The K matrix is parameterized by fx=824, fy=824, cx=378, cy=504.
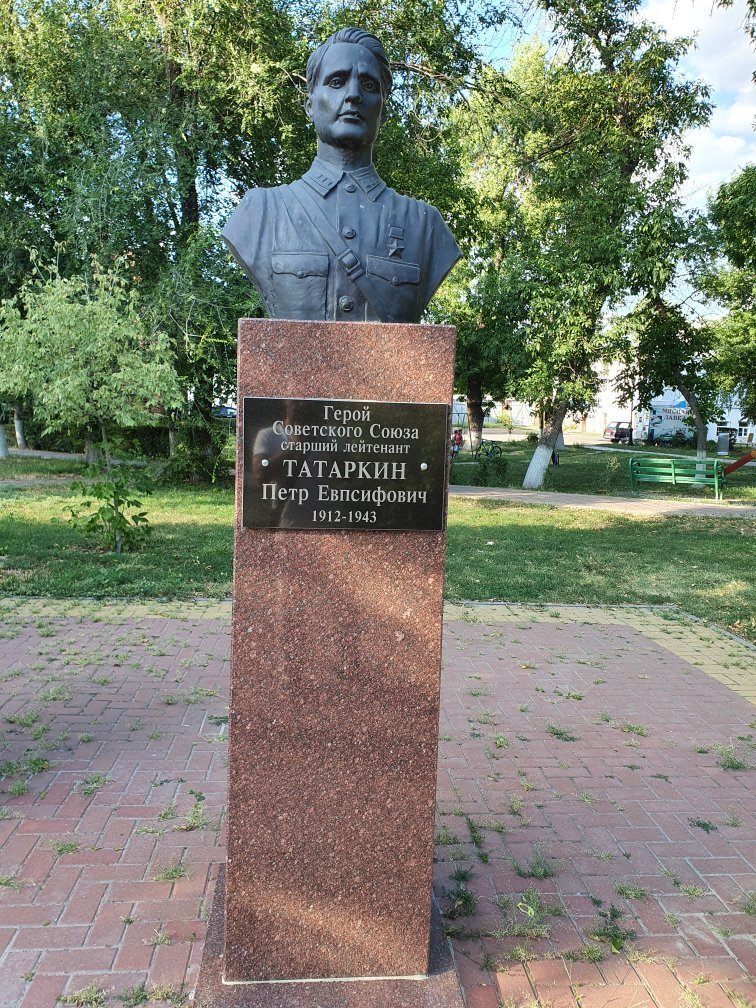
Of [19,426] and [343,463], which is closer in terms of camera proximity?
[343,463]

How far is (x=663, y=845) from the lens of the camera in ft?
12.1

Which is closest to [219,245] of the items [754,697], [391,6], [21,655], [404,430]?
[391,6]

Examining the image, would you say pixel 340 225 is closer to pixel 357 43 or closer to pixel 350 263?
pixel 350 263

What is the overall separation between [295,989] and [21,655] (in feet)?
13.0

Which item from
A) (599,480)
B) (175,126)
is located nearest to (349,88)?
(175,126)

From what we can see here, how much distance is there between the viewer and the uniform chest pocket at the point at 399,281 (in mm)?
2982

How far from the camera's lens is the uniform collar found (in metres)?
3.01

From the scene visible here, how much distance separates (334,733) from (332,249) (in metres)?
1.68

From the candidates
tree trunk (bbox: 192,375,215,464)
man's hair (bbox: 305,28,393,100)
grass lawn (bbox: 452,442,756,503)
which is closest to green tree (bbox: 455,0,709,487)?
grass lawn (bbox: 452,442,756,503)

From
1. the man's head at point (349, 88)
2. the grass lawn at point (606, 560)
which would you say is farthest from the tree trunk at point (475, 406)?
the man's head at point (349, 88)

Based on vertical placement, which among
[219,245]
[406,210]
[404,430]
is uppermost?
[219,245]

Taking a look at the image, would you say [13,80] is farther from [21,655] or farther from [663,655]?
[663,655]

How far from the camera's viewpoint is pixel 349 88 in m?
2.94

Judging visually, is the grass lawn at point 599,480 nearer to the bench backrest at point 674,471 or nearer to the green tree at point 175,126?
the bench backrest at point 674,471
